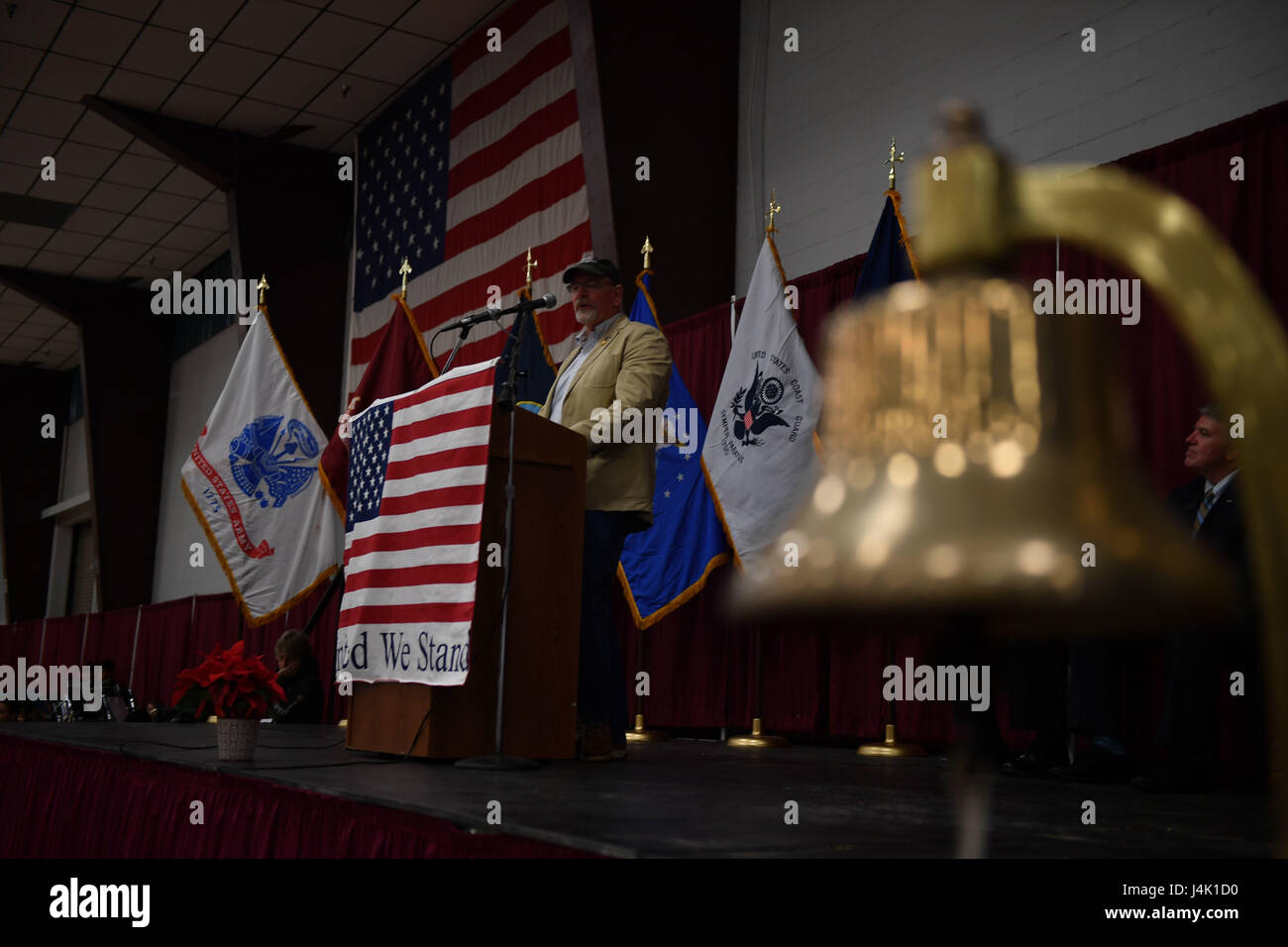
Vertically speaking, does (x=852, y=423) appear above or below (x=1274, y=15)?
below

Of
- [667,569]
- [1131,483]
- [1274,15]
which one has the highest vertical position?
[1274,15]

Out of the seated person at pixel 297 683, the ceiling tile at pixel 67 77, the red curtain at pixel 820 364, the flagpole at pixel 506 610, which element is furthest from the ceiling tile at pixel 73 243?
the flagpole at pixel 506 610

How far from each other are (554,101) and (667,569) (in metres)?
3.67

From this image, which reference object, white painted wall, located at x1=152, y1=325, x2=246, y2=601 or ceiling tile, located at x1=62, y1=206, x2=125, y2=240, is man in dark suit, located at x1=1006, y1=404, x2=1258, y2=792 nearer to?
white painted wall, located at x1=152, y1=325, x2=246, y2=601

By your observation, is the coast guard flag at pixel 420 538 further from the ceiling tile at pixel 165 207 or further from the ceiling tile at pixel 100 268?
the ceiling tile at pixel 100 268

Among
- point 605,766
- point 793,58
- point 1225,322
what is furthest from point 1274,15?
point 1225,322

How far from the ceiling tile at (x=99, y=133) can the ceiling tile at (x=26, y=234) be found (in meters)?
2.15

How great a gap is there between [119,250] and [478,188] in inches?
242

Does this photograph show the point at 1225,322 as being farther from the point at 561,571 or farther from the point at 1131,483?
the point at 561,571

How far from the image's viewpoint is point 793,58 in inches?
243

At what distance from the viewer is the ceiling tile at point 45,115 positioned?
9.16 m

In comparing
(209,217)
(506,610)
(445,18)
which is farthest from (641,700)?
(209,217)

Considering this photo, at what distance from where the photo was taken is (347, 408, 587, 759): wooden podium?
112 inches

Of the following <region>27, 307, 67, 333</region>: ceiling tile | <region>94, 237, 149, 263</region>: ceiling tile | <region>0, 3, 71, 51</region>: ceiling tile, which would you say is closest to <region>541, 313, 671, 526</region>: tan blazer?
<region>0, 3, 71, 51</region>: ceiling tile
